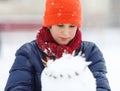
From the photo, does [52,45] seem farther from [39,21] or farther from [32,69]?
[39,21]

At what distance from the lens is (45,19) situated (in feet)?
3.65

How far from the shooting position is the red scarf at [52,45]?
1.00 metres

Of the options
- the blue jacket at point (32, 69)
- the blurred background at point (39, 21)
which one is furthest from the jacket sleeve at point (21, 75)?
the blurred background at point (39, 21)

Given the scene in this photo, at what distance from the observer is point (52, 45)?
1.02 m

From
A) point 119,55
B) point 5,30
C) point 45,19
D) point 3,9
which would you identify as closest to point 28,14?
point 3,9

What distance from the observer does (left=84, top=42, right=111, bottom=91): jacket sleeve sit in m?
1.03

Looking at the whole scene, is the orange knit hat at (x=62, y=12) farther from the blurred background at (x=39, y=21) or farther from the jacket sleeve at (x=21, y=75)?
the blurred background at (x=39, y=21)

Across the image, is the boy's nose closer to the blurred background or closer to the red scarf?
the red scarf

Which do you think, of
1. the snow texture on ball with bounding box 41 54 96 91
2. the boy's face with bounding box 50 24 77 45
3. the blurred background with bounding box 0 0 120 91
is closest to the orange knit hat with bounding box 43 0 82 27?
the boy's face with bounding box 50 24 77 45

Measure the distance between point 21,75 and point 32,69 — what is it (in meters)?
0.04

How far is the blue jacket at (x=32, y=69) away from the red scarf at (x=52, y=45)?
2 cm

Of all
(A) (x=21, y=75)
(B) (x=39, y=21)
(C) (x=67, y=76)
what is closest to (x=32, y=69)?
(A) (x=21, y=75)

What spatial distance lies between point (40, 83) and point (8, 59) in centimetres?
258

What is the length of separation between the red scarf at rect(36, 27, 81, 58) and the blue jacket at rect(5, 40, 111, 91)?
0.07 feet
